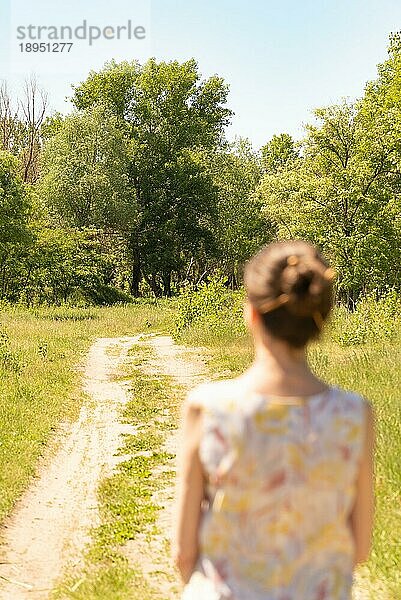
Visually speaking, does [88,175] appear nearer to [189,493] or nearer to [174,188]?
[174,188]

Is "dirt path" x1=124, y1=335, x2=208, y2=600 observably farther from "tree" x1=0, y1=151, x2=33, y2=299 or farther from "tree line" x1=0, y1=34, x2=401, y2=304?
"tree" x1=0, y1=151, x2=33, y2=299

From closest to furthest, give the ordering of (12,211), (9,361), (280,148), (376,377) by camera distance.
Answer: (376,377) < (9,361) < (12,211) < (280,148)

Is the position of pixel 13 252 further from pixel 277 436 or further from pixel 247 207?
pixel 277 436

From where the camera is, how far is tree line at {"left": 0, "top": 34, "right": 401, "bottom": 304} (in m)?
27.3

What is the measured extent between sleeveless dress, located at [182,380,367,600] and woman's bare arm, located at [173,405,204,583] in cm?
2

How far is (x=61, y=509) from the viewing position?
7758mm

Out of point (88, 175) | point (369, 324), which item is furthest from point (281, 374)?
point (88, 175)

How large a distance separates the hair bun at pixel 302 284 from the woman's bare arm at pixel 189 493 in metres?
0.45

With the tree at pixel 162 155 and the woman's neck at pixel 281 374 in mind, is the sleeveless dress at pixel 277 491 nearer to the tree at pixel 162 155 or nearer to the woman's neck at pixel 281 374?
the woman's neck at pixel 281 374

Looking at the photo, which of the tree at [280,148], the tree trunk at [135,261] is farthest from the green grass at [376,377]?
the tree at [280,148]

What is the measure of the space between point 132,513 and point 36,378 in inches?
273

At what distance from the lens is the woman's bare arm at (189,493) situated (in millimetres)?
2281

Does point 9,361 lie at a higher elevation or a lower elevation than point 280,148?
lower

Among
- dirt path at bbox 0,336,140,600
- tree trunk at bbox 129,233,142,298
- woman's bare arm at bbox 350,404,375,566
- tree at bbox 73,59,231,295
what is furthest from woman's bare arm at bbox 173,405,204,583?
tree trunk at bbox 129,233,142,298
